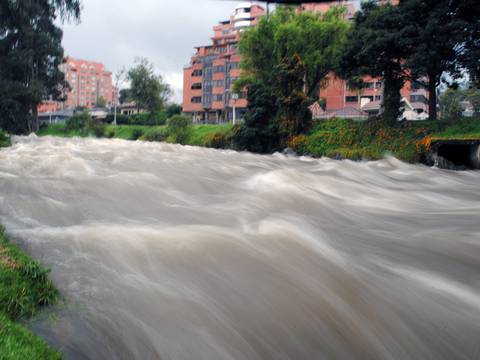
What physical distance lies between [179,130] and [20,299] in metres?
33.6

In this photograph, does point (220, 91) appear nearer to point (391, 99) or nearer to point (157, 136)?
point (157, 136)

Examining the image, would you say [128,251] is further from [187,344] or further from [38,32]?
[38,32]

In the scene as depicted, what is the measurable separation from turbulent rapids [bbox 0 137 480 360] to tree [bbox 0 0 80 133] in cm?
3783

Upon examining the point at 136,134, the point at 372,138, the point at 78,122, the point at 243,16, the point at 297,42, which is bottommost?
the point at 372,138

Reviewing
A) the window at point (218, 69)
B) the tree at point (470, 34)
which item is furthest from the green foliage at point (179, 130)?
the window at point (218, 69)

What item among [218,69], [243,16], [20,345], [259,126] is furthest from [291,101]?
[243,16]

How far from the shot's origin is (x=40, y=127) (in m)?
53.7

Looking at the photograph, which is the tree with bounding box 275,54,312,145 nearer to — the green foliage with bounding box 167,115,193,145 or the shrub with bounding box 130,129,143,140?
the green foliage with bounding box 167,115,193,145

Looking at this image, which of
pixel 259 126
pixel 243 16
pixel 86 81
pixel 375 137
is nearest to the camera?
pixel 375 137

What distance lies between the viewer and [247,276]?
3121mm

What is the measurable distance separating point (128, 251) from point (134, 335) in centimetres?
111

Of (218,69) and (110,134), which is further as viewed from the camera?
(218,69)

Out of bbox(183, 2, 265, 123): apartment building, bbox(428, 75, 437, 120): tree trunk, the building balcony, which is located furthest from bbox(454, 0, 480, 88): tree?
the building balcony

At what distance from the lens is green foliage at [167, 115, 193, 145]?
35.2 meters
